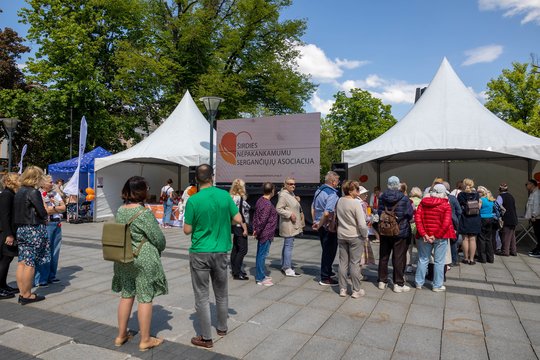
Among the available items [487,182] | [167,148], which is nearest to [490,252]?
[487,182]

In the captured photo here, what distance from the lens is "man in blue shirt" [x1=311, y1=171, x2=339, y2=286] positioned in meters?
5.86

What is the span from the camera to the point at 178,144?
14.6 m

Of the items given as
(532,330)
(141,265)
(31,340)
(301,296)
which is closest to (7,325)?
(31,340)

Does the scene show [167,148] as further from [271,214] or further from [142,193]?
[142,193]

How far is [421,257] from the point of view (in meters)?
5.81

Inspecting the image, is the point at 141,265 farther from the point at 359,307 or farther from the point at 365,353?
the point at 359,307

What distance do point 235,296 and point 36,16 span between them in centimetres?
2442

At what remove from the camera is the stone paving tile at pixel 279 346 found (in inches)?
137

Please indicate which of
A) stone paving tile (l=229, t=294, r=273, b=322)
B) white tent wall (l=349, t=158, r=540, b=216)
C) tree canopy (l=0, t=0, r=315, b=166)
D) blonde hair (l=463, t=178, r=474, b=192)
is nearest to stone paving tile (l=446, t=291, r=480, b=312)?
stone paving tile (l=229, t=294, r=273, b=322)

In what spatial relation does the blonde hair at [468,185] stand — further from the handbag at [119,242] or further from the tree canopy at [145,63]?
the tree canopy at [145,63]

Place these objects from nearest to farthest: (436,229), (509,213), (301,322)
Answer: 1. (301,322)
2. (436,229)
3. (509,213)

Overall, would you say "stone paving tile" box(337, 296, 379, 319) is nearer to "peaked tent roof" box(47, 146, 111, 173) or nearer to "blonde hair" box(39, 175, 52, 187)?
"blonde hair" box(39, 175, 52, 187)

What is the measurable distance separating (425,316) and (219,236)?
2.75 meters

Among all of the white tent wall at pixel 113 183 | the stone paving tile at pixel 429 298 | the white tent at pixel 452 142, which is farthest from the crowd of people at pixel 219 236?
the white tent wall at pixel 113 183
